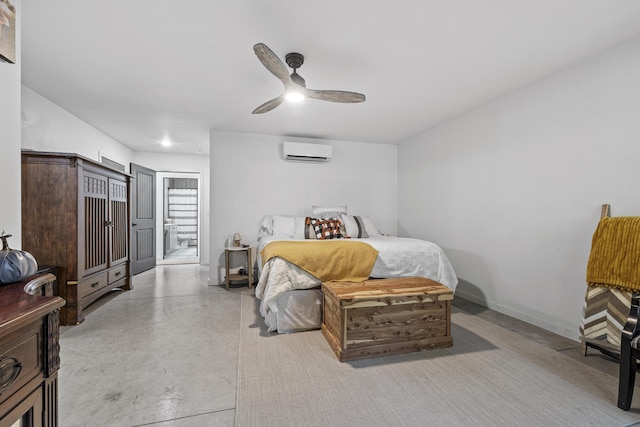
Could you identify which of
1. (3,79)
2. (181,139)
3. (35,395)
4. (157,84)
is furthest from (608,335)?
(181,139)

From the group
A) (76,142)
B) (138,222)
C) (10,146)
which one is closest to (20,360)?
(10,146)

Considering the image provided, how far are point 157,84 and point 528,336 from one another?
421 cm

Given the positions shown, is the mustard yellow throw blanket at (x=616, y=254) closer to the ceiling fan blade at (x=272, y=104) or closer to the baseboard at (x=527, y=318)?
the baseboard at (x=527, y=318)

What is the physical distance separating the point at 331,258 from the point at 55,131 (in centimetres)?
361

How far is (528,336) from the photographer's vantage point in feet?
8.23

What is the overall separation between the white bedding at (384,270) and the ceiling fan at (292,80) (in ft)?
4.72

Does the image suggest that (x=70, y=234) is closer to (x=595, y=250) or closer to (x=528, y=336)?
(x=528, y=336)

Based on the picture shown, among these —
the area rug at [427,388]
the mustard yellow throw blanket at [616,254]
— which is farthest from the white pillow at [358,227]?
the mustard yellow throw blanket at [616,254]

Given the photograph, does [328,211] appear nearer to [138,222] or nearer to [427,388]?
[427,388]

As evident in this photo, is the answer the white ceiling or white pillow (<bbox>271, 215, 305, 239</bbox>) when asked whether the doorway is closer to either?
white pillow (<bbox>271, 215, 305, 239</bbox>)

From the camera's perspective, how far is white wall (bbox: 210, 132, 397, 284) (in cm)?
437

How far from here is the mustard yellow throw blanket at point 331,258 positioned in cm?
263

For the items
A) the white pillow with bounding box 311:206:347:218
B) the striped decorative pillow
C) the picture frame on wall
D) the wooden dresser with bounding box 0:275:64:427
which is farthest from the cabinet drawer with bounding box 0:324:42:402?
the white pillow with bounding box 311:206:347:218

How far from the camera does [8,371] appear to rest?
70 centimetres
